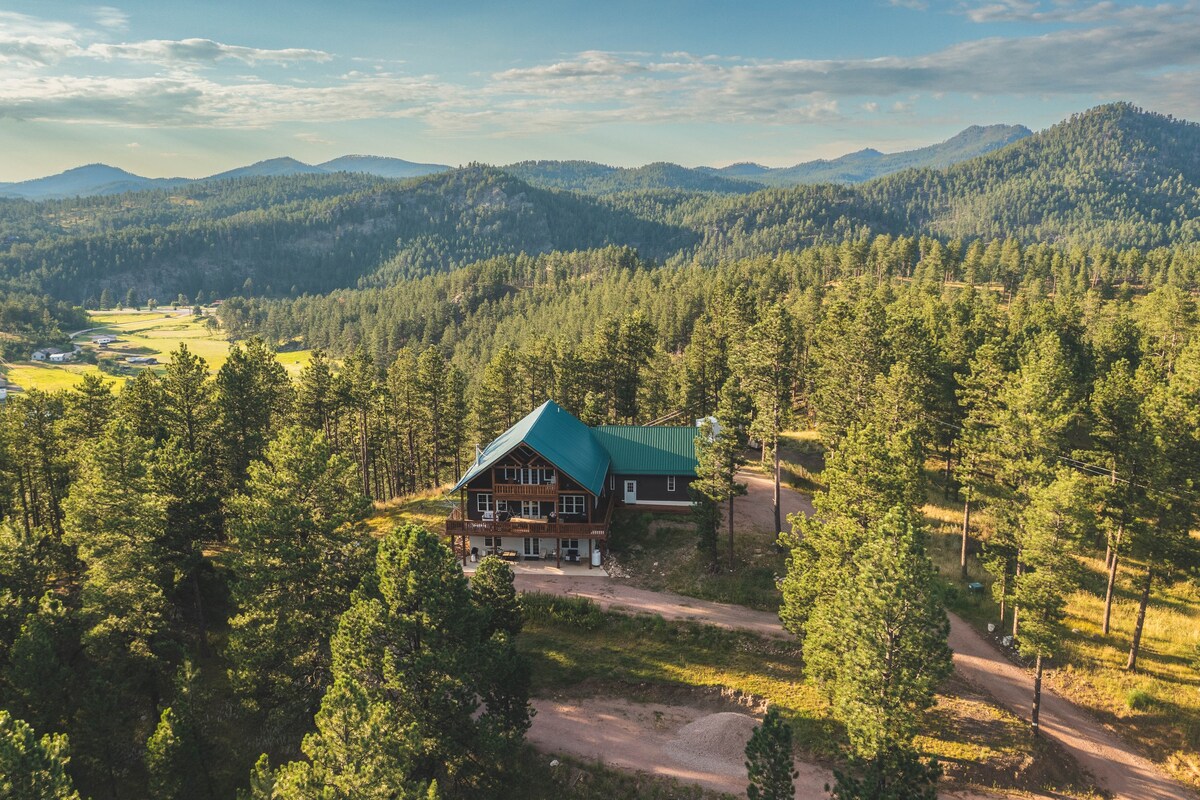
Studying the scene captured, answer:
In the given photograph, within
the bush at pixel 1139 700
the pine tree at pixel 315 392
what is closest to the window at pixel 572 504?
the pine tree at pixel 315 392

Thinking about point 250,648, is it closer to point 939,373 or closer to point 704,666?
point 704,666

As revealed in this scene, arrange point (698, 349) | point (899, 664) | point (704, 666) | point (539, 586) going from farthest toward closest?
point (698, 349) < point (539, 586) < point (704, 666) < point (899, 664)

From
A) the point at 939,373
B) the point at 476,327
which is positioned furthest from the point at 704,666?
the point at 476,327

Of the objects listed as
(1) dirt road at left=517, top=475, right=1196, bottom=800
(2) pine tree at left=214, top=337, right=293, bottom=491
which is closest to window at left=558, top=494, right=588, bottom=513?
(1) dirt road at left=517, top=475, right=1196, bottom=800

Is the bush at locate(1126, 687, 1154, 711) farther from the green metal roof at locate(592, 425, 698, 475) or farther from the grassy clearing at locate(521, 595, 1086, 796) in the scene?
the green metal roof at locate(592, 425, 698, 475)

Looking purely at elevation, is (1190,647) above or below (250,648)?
below

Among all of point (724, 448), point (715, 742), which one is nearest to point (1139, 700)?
point (715, 742)

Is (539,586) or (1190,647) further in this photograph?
(539,586)
